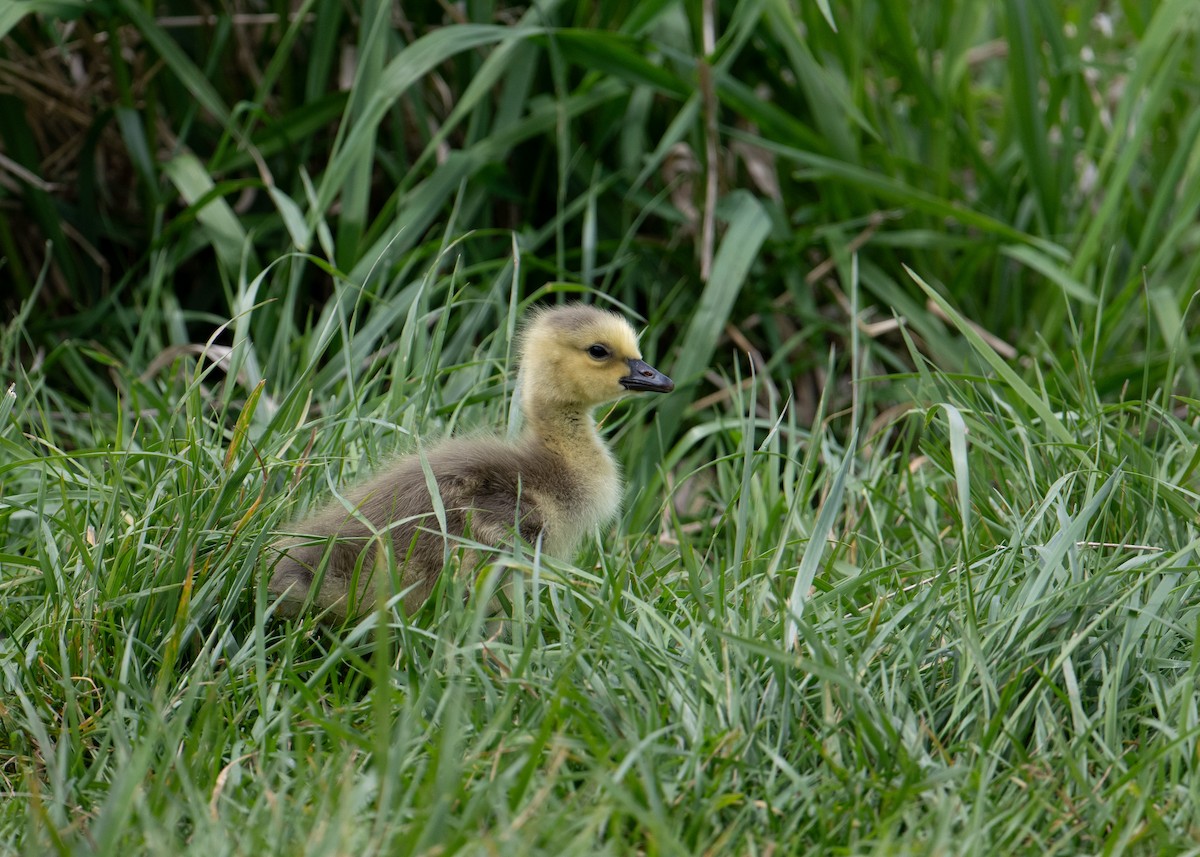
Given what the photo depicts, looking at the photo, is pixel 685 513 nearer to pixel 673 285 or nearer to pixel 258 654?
pixel 673 285

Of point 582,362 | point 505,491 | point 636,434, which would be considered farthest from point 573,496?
point 636,434

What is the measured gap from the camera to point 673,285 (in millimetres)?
4340

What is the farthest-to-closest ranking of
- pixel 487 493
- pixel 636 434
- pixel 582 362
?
pixel 636 434 < pixel 582 362 < pixel 487 493

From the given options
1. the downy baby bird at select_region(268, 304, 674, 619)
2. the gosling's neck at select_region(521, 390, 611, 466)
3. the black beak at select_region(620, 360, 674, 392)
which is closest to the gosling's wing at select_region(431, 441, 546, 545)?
the downy baby bird at select_region(268, 304, 674, 619)

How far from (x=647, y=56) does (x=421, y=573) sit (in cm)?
216

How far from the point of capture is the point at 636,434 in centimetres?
375

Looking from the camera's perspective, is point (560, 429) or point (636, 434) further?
point (636, 434)

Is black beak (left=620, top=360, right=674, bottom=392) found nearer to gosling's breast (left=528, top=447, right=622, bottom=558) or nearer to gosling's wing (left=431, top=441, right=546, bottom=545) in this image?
gosling's breast (left=528, top=447, right=622, bottom=558)

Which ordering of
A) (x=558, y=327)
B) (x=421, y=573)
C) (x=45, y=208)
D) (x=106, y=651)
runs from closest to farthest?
(x=106, y=651), (x=421, y=573), (x=558, y=327), (x=45, y=208)

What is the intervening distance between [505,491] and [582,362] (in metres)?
0.37

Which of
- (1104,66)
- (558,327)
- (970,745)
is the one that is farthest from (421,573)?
(1104,66)

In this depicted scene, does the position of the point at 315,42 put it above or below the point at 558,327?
above

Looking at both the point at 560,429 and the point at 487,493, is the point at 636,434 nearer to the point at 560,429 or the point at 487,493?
the point at 560,429

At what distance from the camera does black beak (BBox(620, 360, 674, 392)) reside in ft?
9.98
